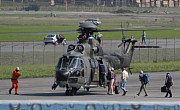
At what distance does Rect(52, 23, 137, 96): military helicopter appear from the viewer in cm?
2289

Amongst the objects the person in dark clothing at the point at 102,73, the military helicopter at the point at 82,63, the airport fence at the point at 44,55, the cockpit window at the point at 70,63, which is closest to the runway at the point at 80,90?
the person in dark clothing at the point at 102,73

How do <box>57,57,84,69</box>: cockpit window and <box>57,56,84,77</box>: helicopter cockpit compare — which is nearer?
<box>57,56,84,77</box>: helicopter cockpit

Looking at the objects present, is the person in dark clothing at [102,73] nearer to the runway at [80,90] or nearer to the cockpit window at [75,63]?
the runway at [80,90]

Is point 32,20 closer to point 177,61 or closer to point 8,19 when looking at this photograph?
point 8,19

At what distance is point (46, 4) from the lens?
140 m

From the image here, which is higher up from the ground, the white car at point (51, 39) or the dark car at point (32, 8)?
the dark car at point (32, 8)

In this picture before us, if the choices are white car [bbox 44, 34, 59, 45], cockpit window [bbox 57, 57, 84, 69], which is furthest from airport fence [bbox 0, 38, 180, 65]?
cockpit window [bbox 57, 57, 84, 69]

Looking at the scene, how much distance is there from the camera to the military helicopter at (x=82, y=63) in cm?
2289

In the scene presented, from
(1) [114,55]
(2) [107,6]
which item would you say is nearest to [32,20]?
(2) [107,6]

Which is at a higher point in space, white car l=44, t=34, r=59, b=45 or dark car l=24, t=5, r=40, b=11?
dark car l=24, t=5, r=40, b=11

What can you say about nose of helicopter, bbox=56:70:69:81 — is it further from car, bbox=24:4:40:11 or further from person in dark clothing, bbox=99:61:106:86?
car, bbox=24:4:40:11

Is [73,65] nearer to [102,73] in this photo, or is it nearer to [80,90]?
[102,73]

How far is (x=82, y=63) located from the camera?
78.0 ft

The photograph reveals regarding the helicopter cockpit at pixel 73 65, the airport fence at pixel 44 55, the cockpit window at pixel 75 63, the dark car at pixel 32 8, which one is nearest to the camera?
the helicopter cockpit at pixel 73 65
